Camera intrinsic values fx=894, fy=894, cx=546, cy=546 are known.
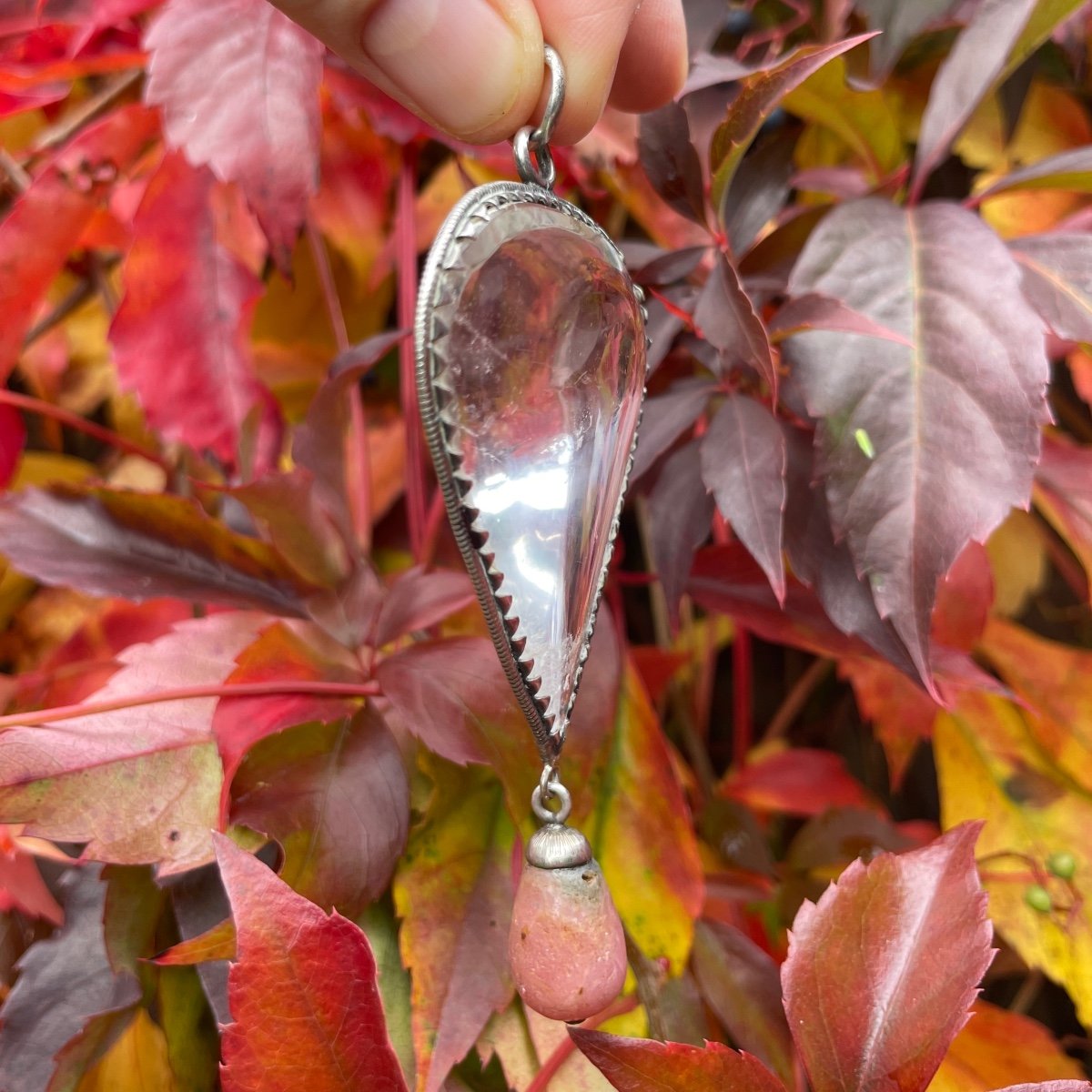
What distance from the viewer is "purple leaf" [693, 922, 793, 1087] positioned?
0.38 metres

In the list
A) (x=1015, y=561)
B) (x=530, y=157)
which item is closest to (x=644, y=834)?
(x=530, y=157)

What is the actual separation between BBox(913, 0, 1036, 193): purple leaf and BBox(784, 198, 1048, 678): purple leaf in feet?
0.18

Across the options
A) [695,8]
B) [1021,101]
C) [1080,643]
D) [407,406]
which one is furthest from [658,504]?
[1080,643]

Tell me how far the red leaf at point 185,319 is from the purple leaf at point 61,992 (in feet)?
0.78

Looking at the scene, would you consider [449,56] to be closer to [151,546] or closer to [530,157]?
[530,157]

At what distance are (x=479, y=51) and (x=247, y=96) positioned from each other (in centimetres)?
16

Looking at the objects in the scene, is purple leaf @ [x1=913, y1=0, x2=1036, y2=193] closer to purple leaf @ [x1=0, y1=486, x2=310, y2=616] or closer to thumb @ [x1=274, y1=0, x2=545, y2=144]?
thumb @ [x1=274, y1=0, x2=545, y2=144]

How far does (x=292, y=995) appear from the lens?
0.87 ft

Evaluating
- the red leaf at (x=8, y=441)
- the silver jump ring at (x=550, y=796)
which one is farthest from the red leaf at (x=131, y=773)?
the red leaf at (x=8, y=441)

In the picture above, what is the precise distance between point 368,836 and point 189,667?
10 centimetres

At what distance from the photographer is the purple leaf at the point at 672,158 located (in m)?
0.38

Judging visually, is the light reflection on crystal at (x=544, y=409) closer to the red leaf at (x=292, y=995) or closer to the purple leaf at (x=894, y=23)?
the red leaf at (x=292, y=995)

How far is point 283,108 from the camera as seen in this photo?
397 millimetres

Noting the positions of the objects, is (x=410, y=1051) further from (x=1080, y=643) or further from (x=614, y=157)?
(x=1080, y=643)
